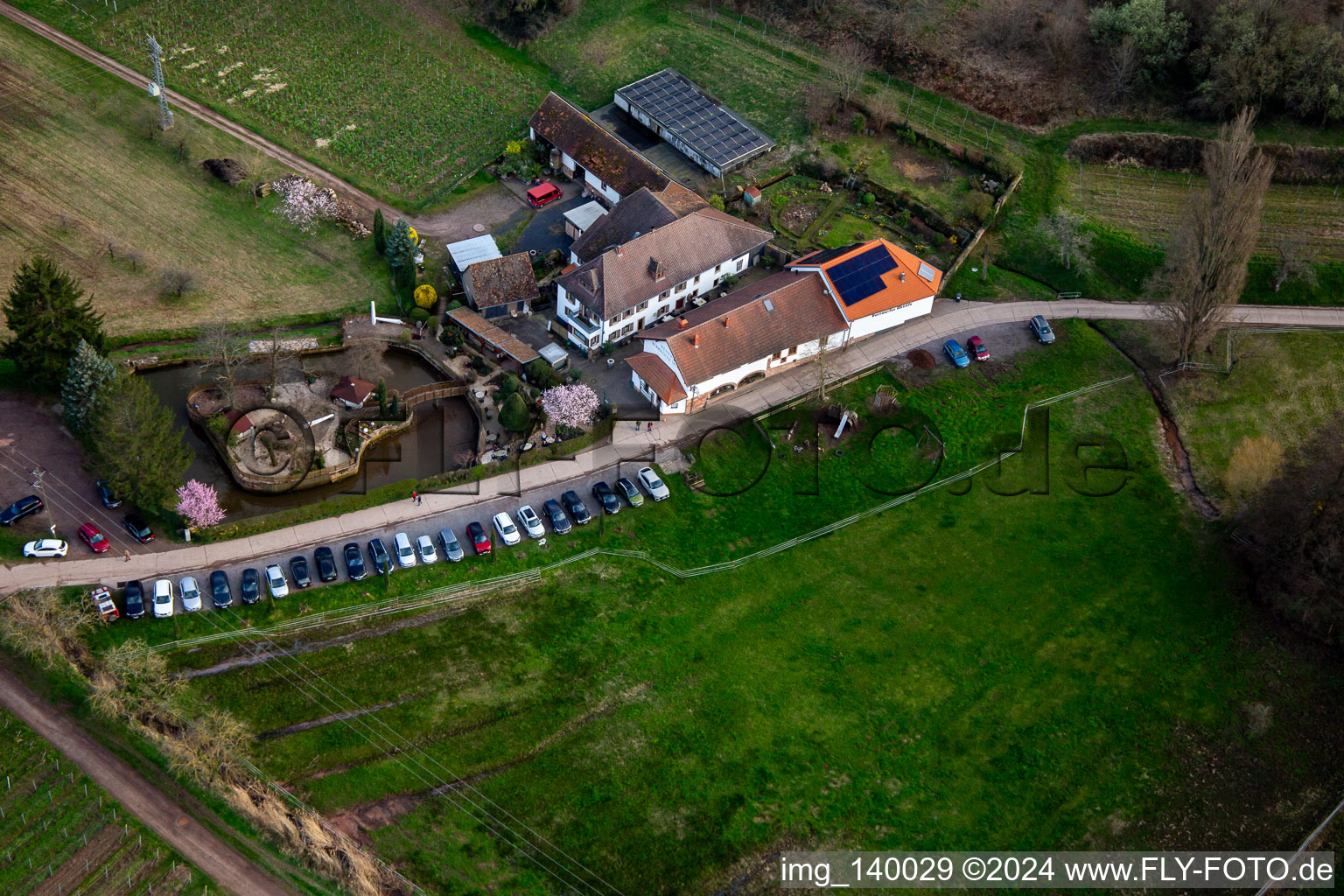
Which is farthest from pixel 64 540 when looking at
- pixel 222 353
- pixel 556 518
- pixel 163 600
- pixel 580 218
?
pixel 580 218

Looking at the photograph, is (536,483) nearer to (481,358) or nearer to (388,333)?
(481,358)

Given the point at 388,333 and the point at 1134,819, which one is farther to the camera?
the point at 388,333

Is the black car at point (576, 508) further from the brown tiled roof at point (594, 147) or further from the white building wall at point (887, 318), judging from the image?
the brown tiled roof at point (594, 147)

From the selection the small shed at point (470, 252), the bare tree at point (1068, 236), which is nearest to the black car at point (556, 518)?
the small shed at point (470, 252)

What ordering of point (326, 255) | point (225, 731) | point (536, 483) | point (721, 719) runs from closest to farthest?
point (225, 731) < point (721, 719) < point (536, 483) < point (326, 255)

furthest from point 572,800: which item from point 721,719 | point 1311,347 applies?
point 1311,347

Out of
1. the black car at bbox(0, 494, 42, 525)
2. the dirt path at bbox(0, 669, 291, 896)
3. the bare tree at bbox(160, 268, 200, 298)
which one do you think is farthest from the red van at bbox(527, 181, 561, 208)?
the dirt path at bbox(0, 669, 291, 896)
